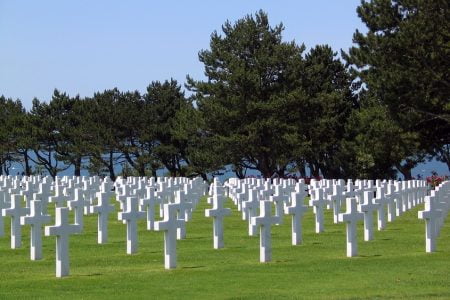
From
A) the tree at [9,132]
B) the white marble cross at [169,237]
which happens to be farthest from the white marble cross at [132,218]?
the tree at [9,132]

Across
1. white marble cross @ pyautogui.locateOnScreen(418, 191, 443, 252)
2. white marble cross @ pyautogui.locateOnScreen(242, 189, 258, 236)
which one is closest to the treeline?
white marble cross @ pyautogui.locateOnScreen(242, 189, 258, 236)

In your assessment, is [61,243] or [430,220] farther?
[430,220]

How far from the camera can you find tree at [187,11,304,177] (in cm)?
5106

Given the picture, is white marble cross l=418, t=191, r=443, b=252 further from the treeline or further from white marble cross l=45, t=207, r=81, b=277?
the treeline

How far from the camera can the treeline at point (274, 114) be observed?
125 ft

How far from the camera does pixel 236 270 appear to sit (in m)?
13.4

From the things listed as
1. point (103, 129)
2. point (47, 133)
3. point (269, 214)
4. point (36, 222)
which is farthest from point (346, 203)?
point (47, 133)

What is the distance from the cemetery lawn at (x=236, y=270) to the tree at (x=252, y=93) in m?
32.1

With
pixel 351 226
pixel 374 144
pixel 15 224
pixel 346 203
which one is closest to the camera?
pixel 351 226

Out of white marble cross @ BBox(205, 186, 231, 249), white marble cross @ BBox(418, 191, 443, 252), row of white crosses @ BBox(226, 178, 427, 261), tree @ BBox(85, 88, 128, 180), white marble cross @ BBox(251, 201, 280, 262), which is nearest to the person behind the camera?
white marble cross @ BBox(251, 201, 280, 262)

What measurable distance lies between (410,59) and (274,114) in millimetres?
14537

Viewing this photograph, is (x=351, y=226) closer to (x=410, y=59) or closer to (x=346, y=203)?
(x=346, y=203)

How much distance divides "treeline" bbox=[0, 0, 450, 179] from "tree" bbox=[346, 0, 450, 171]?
0.16 feet

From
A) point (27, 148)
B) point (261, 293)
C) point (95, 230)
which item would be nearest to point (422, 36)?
point (95, 230)
